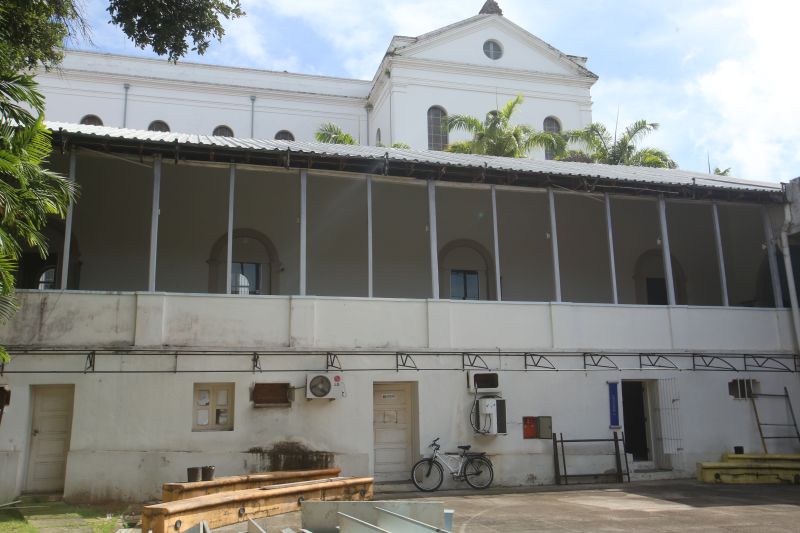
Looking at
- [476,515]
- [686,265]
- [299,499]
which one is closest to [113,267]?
[299,499]

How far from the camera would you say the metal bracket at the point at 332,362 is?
1327cm

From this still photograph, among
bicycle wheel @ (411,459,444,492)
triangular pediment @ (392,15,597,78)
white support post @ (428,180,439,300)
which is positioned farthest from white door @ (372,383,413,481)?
triangular pediment @ (392,15,597,78)

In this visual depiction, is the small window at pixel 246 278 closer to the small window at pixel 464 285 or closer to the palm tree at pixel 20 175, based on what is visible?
the small window at pixel 464 285

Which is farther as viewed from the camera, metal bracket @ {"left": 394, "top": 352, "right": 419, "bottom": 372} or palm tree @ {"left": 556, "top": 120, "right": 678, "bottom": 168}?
palm tree @ {"left": 556, "top": 120, "right": 678, "bottom": 168}

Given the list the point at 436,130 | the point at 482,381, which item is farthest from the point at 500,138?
the point at 482,381

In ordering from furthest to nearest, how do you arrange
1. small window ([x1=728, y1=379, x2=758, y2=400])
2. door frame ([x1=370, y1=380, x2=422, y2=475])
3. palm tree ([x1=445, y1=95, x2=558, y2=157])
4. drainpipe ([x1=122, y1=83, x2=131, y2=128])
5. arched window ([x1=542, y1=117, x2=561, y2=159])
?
arched window ([x1=542, y1=117, x2=561, y2=159]) < drainpipe ([x1=122, y1=83, x2=131, y2=128]) < palm tree ([x1=445, y1=95, x2=558, y2=157]) < small window ([x1=728, y1=379, x2=758, y2=400]) < door frame ([x1=370, y1=380, x2=422, y2=475])

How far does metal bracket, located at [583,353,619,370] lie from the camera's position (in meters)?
14.8

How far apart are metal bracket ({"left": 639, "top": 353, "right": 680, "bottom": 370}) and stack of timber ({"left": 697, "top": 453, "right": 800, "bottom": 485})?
2086 millimetres

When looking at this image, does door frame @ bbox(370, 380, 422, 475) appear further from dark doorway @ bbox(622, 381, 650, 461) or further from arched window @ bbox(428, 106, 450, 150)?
arched window @ bbox(428, 106, 450, 150)

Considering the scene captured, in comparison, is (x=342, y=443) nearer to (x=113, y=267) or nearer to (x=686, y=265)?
(x=113, y=267)

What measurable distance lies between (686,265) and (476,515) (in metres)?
12.0

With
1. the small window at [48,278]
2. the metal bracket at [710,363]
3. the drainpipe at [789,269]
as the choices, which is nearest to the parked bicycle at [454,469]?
the metal bracket at [710,363]

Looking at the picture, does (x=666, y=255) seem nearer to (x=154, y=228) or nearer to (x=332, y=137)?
(x=154, y=228)

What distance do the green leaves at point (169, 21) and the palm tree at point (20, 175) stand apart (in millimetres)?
3400
